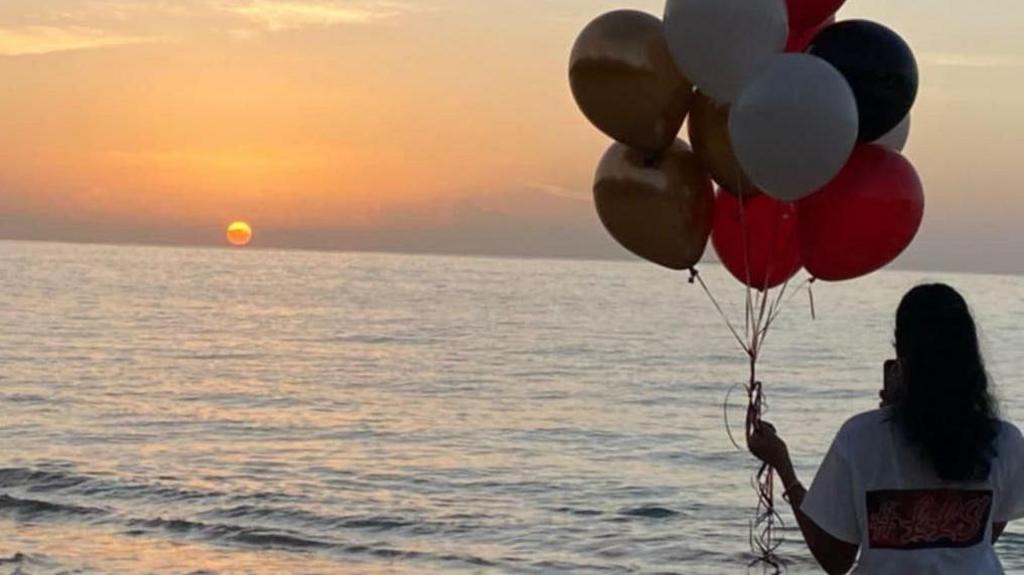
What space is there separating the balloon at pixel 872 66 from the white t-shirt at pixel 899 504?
1.32m

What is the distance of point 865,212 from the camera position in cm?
434

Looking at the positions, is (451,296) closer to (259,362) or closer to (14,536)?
(259,362)

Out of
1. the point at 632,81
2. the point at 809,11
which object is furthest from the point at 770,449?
the point at 809,11

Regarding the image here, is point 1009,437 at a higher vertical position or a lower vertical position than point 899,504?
higher

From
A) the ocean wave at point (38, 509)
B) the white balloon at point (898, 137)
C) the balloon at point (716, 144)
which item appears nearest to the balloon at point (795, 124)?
the balloon at point (716, 144)

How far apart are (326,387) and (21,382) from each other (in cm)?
530

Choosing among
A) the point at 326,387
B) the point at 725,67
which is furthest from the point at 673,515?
the point at 326,387

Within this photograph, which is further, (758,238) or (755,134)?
(758,238)

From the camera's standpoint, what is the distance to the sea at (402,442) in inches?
458

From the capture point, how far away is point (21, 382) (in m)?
23.9

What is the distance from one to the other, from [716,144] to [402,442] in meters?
13.5

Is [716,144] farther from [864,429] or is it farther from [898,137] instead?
[864,429]

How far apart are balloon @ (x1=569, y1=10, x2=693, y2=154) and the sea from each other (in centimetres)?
90

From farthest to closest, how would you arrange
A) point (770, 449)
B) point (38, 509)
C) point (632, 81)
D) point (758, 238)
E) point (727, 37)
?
point (38, 509) < point (758, 238) < point (632, 81) < point (727, 37) < point (770, 449)
